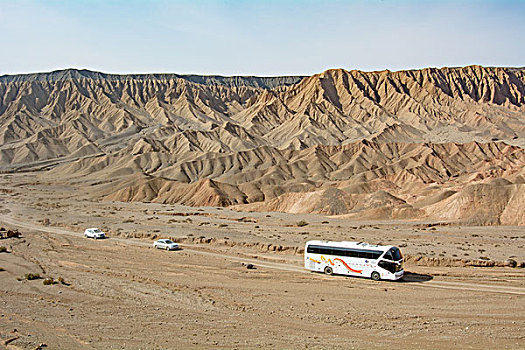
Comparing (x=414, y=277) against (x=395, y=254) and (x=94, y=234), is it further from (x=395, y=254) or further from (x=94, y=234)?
(x=94, y=234)

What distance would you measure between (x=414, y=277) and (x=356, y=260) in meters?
4.01

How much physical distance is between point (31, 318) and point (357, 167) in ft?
350

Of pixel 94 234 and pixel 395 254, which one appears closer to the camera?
pixel 395 254

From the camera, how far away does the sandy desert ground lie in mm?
18016

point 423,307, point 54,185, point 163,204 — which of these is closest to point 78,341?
point 423,307

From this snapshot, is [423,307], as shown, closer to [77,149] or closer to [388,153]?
[388,153]

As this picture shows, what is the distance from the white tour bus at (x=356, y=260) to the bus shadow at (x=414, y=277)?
57 centimetres

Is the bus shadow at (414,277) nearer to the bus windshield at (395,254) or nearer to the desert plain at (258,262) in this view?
the desert plain at (258,262)

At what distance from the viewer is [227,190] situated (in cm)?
8981

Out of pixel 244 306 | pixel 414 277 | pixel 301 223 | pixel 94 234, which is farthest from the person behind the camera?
pixel 301 223

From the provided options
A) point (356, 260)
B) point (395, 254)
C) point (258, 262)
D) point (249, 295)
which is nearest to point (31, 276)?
point (249, 295)

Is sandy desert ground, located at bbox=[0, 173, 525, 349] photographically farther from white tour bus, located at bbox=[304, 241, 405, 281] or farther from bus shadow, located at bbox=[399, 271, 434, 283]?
white tour bus, located at bbox=[304, 241, 405, 281]

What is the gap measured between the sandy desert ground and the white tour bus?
72 centimetres

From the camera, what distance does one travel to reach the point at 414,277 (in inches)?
1136
